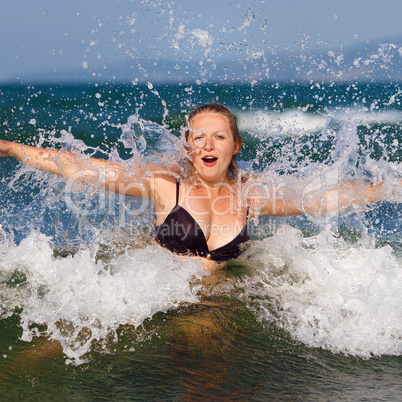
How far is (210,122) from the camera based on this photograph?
12.1ft

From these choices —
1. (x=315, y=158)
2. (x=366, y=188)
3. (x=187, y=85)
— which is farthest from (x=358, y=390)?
(x=187, y=85)

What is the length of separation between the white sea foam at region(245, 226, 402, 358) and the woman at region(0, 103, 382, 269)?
361 millimetres

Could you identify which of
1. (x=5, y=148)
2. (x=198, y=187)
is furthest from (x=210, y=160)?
(x=5, y=148)

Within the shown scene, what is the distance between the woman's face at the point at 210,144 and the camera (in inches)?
144

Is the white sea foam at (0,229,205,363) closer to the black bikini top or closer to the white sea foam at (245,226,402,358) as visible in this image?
the black bikini top

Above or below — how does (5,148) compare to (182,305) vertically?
above

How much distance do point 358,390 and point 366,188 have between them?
65.8 inches

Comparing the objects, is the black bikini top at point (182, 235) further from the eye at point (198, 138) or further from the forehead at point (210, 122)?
the forehead at point (210, 122)

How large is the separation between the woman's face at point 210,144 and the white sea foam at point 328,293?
79cm

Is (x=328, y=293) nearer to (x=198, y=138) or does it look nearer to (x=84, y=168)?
(x=198, y=138)

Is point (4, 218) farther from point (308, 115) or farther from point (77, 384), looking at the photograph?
point (308, 115)

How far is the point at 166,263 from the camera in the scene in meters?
3.54

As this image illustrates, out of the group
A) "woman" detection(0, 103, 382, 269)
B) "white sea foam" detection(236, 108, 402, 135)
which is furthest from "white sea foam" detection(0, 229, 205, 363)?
"white sea foam" detection(236, 108, 402, 135)

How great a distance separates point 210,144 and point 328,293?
1321 millimetres
